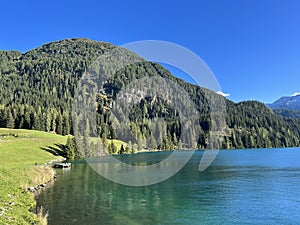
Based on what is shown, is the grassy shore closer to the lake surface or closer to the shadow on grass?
the shadow on grass

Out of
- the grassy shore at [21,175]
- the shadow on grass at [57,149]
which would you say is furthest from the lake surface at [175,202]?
the shadow on grass at [57,149]

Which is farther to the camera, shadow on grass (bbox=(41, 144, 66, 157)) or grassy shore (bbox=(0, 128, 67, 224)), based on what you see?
shadow on grass (bbox=(41, 144, 66, 157))

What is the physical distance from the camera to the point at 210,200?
4250 centimetres

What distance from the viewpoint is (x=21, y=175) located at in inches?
2067

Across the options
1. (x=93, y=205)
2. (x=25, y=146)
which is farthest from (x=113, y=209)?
(x=25, y=146)

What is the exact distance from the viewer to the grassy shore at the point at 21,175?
2770 cm

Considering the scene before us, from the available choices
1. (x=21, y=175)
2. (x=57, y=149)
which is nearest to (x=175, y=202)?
(x=21, y=175)

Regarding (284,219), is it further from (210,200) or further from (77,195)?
(77,195)

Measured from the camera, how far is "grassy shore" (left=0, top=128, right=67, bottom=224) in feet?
90.9

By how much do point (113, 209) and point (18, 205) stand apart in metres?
11.8

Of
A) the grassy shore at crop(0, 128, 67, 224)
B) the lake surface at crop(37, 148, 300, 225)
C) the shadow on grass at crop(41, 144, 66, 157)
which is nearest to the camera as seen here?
the grassy shore at crop(0, 128, 67, 224)

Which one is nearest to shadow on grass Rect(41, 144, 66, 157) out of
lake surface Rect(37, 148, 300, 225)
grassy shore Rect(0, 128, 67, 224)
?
grassy shore Rect(0, 128, 67, 224)

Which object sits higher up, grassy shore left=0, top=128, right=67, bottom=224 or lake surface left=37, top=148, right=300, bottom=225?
grassy shore left=0, top=128, right=67, bottom=224

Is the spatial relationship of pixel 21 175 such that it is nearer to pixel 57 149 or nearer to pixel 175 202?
pixel 175 202
